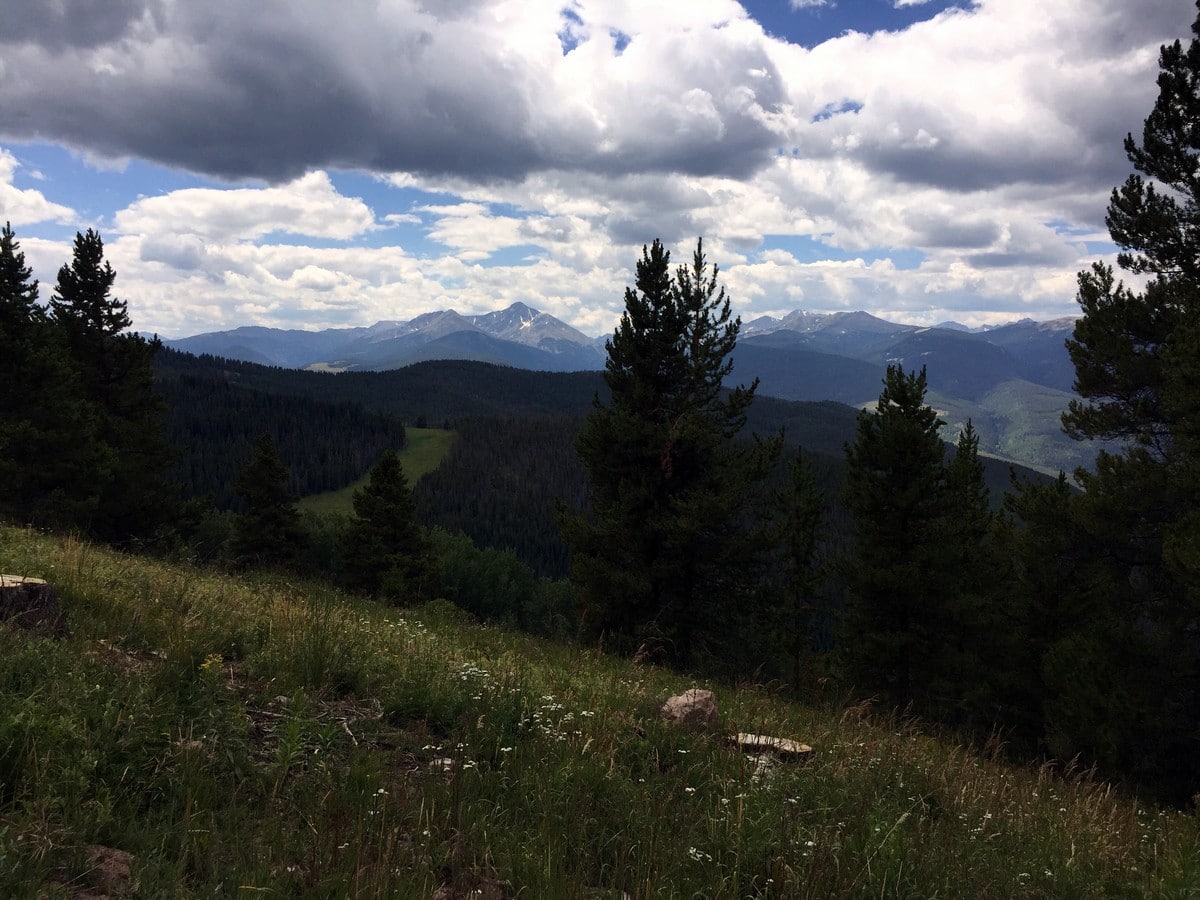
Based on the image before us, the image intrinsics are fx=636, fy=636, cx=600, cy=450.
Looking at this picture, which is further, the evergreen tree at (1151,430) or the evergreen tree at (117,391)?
the evergreen tree at (117,391)

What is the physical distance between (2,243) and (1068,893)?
32.7 m

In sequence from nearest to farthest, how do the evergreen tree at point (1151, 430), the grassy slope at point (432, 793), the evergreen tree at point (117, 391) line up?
the grassy slope at point (432, 793)
the evergreen tree at point (1151, 430)
the evergreen tree at point (117, 391)

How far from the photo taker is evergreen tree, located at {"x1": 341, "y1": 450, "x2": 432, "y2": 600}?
3419cm

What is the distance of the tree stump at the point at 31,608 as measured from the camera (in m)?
4.91

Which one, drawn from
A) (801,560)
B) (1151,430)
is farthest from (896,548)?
(1151,430)

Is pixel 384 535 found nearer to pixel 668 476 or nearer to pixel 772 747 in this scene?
pixel 668 476

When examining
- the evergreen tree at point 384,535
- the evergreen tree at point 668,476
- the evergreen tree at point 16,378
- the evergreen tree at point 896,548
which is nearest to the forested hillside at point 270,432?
the evergreen tree at point 384,535

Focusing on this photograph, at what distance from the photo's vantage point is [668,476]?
61.2 ft

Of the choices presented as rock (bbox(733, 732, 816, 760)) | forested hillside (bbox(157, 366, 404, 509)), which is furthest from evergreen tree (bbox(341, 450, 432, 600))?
forested hillside (bbox(157, 366, 404, 509))

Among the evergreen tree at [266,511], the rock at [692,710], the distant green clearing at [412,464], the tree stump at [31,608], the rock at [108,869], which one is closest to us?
the rock at [108,869]

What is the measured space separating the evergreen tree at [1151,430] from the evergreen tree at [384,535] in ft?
95.3

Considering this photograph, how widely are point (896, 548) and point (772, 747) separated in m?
17.5

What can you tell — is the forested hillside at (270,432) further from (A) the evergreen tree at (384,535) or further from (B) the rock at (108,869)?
(B) the rock at (108,869)

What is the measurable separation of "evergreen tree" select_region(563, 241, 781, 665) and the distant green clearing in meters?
114
